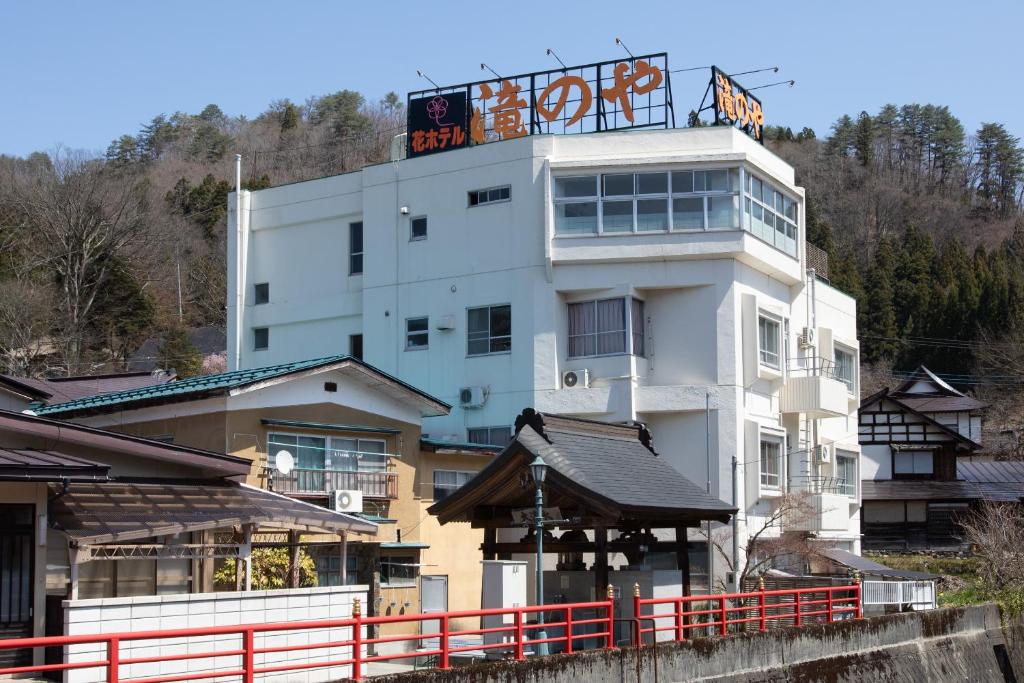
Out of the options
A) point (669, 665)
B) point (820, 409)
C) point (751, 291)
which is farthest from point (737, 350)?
point (669, 665)

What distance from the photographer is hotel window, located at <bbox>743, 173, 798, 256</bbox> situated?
35.9 metres

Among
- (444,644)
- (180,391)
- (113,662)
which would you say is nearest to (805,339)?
(180,391)

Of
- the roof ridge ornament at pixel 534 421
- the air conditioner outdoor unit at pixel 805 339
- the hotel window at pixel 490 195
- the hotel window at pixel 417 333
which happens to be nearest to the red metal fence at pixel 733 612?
the roof ridge ornament at pixel 534 421

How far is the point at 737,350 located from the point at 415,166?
38.1 feet

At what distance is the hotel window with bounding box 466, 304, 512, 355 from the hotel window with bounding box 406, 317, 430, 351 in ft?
5.39

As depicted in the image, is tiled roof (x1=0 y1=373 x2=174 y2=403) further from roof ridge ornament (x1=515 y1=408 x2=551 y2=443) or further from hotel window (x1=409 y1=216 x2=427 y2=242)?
roof ridge ornament (x1=515 y1=408 x2=551 y2=443)

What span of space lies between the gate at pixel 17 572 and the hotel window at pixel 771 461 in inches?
906

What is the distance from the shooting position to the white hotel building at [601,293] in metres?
35.0

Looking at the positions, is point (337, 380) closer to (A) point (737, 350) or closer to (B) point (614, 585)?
(B) point (614, 585)

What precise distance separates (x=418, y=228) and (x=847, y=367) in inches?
698

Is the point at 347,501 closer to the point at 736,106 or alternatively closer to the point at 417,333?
the point at 417,333

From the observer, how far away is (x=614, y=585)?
69.1 feet

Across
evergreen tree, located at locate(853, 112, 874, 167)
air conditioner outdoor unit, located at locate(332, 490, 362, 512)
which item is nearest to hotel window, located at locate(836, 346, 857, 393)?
air conditioner outdoor unit, located at locate(332, 490, 362, 512)

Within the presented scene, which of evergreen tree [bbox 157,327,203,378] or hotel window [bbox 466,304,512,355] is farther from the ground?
evergreen tree [bbox 157,327,203,378]
